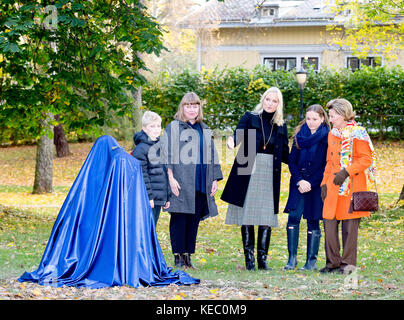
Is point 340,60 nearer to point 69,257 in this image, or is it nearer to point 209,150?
point 209,150

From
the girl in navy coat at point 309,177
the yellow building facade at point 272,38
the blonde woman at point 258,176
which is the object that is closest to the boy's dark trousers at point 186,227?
the blonde woman at point 258,176

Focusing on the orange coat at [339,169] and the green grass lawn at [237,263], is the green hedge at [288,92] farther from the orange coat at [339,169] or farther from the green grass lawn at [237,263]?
the orange coat at [339,169]

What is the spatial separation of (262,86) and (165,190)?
15.0 meters

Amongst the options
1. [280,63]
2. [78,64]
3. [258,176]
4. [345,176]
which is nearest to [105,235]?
[258,176]

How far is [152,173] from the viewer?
711 centimetres

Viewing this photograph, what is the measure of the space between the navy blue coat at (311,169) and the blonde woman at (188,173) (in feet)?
3.06

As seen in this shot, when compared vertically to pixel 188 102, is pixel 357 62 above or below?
above

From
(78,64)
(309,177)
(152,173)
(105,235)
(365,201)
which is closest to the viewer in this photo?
(105,235)

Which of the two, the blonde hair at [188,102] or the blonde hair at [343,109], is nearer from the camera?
the blonde hair at [343,109]

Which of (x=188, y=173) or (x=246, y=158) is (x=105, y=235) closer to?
(x=188, y=173)

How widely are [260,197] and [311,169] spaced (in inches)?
28.0

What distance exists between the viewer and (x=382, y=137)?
21359mm

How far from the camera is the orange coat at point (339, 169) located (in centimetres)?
650

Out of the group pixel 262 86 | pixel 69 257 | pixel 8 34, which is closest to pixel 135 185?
pixel 69 257
